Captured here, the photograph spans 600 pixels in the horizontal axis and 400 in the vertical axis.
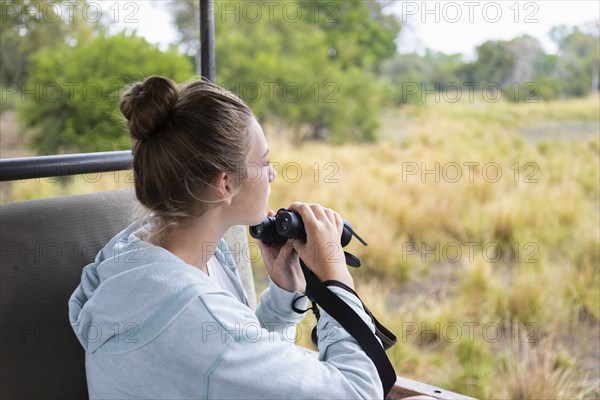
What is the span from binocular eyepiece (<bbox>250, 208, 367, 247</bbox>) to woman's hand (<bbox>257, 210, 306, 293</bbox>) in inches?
1.0

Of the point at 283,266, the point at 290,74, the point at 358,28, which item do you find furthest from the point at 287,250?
the point at 358,28

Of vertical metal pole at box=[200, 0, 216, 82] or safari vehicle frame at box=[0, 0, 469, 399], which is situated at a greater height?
vertical metal pole at box=[200, 0, 216, 82]

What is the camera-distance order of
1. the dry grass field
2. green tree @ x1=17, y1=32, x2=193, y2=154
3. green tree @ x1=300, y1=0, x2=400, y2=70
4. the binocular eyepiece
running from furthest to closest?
green tree @ x1=300, y1=0, x2=400, y2=70
green tree @ x1=17, y1=32, x2=193, y2=154
the dry grass field
the binocular eyepiece

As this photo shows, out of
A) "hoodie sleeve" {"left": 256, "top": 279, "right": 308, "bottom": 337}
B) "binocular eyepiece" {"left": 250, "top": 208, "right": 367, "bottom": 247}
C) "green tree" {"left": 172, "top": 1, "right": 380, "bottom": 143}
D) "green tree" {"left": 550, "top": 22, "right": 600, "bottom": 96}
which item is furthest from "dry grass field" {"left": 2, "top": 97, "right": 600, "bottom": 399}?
"binocular eyepiece" {"left": 250, "top": 208, "right": 367, "bottom": 247}

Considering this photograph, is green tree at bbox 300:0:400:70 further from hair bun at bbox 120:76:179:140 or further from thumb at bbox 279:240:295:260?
hair bun at bbox 120:76:179:140

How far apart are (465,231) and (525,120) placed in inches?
60.3

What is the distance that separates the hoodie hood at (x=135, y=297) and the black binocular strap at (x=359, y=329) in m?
0.17

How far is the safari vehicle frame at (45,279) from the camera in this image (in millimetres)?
944

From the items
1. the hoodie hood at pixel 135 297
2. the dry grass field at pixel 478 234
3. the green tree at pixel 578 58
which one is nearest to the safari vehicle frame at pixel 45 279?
the hoodie hood at pixel 135 297

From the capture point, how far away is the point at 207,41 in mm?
1438

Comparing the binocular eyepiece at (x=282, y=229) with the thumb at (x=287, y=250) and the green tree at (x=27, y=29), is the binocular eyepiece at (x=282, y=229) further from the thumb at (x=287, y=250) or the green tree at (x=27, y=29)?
the green tree at (x=27, y=29)

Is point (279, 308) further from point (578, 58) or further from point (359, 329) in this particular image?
point (578, 58)

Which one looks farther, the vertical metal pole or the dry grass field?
the dry grass field

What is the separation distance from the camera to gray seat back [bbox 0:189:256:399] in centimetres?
94
